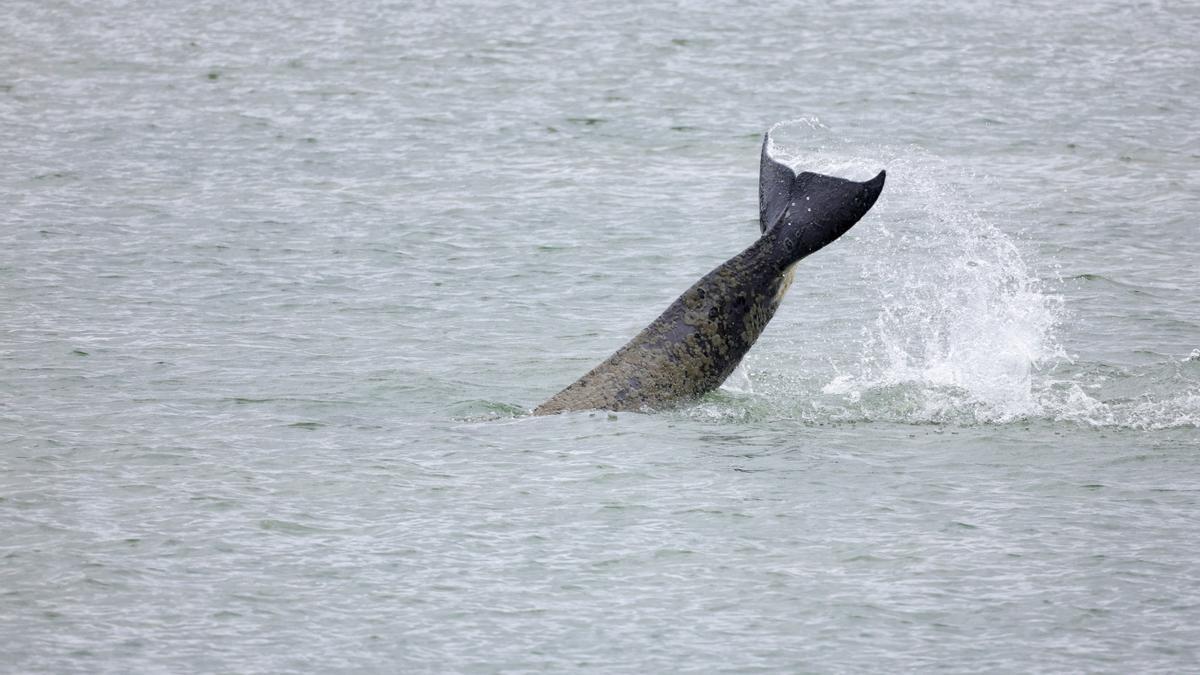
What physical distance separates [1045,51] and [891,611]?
2160cm

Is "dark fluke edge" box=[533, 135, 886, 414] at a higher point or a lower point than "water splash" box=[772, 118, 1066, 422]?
higher

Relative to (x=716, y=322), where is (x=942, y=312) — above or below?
below


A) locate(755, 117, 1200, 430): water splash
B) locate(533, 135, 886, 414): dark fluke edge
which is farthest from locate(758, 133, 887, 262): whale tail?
locate(755, 117, 1200, 430): water splash

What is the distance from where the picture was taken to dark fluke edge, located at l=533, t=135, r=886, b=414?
12.3m

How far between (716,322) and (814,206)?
1077 mm

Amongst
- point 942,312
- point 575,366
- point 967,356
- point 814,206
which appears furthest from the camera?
point 942,312

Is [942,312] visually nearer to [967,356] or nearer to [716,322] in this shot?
[967,356]

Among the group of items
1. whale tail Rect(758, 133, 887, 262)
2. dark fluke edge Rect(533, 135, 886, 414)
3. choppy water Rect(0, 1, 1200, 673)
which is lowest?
choppy water Rect(0, 1, 1200, 673)

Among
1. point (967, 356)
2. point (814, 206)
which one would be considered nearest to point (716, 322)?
point (814, 206)

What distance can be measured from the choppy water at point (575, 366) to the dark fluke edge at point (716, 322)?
21 cm

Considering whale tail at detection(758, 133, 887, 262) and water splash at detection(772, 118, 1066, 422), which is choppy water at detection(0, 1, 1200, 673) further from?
whale tail at detection(758, 133, 887, 262)

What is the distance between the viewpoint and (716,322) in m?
12.3

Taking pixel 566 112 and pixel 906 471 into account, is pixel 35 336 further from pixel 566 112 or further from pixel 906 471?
pixel 566 112

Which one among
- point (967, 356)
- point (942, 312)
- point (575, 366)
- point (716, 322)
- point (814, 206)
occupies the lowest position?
point (575, 366)
